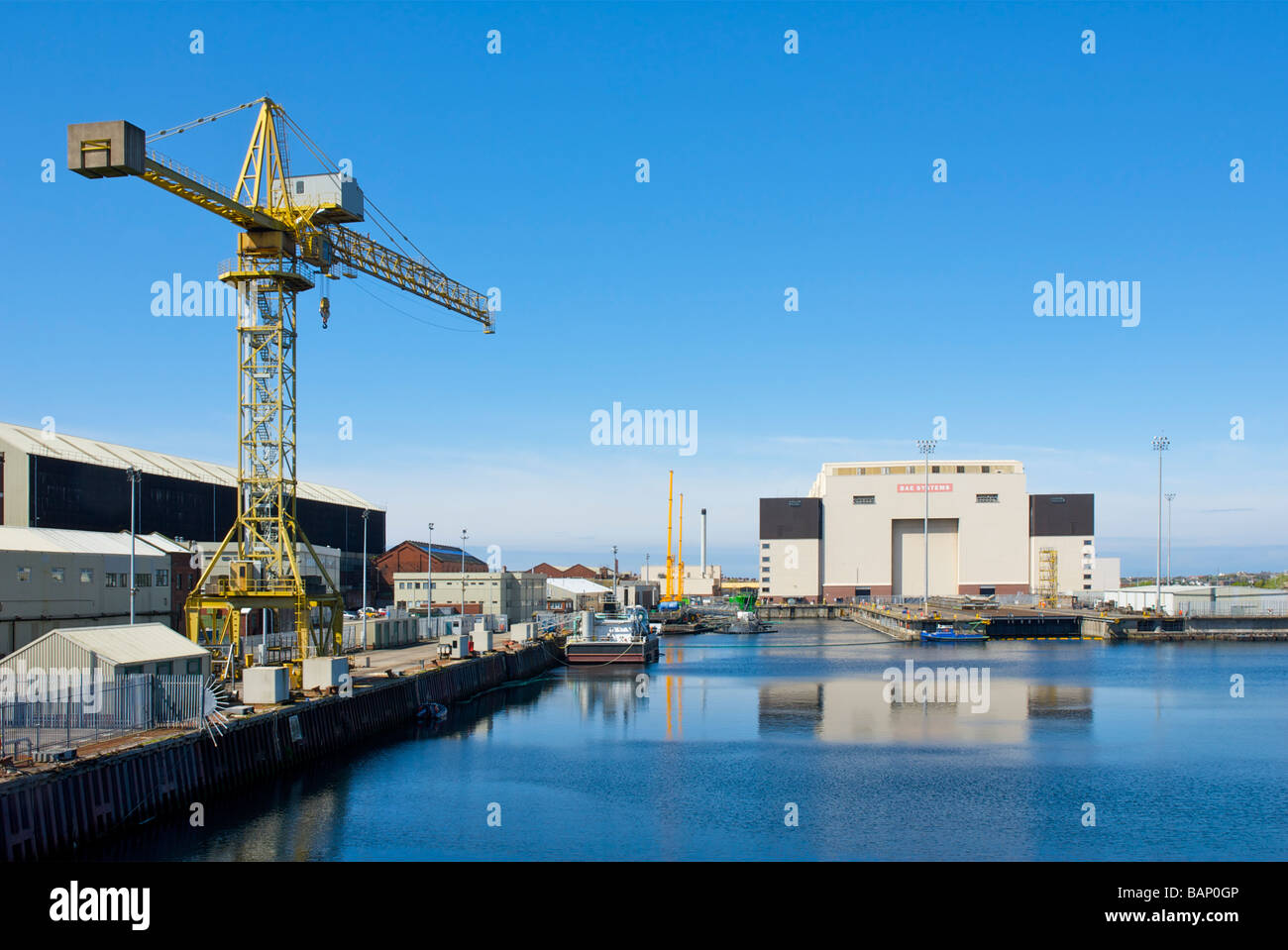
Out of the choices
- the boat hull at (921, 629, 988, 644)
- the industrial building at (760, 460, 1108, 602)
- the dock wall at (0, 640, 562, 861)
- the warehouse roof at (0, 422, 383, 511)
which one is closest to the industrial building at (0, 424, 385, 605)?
the warehouse roof at (0, 422, 383, 511)

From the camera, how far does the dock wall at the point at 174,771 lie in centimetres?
2383

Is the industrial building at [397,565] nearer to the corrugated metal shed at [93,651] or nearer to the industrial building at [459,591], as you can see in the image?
the industrial building at [459,591]

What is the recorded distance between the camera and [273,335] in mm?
51188

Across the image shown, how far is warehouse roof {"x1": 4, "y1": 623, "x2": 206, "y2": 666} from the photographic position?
107 ft

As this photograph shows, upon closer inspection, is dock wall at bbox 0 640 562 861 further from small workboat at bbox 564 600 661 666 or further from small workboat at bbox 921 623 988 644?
small workboat at bbox 921 623 988 644

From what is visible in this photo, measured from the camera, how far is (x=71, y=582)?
54.8 m

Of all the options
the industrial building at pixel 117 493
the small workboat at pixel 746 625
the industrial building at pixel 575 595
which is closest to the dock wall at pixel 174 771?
the industrial building at pixel 117 493

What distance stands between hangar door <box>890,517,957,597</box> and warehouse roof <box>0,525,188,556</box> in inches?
4682

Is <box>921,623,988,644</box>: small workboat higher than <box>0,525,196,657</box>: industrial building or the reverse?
the reverse

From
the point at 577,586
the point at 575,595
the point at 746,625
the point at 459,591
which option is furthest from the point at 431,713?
the point at 577,586

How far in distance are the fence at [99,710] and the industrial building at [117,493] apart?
1483 inches

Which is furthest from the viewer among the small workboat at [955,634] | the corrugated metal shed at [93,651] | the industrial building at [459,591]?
the small workboat at [955,634]
